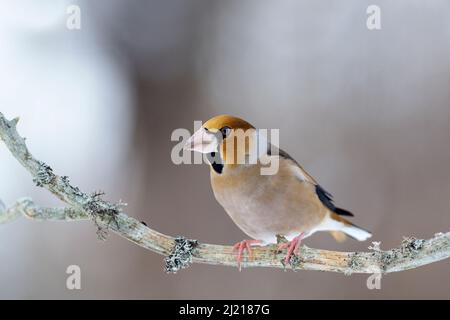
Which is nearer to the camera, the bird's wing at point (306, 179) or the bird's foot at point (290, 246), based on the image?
the bird's foot at point (290, 246)

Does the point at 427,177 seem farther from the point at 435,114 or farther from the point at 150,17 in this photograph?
the point at 150,17

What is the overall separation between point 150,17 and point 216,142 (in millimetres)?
2511

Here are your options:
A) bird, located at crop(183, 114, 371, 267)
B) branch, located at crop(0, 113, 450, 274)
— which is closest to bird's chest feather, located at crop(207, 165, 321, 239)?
bird, located at crop(183, 114, 371, 267)

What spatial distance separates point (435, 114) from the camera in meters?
3.47

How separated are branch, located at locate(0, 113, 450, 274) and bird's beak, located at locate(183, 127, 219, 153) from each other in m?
0.25

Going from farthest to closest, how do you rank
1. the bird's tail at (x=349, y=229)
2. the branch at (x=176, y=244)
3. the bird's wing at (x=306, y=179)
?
1. the bird's tail at (x=349, y=229)
2. the bird's wing at (x=306, y=179)
3. the branch at (x=176, y=244)

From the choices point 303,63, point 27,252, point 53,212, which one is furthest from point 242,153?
point 27,252

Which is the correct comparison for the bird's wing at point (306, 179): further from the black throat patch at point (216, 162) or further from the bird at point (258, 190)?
the black throat patch at point (216, 162)

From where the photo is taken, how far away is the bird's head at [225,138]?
1496mm

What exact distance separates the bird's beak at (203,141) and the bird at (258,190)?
0.01 meters

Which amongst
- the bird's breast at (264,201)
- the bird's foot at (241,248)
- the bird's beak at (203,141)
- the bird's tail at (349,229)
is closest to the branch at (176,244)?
the bird's foot at (241,248)

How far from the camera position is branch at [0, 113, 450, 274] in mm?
1349

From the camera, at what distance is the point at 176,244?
1504mm

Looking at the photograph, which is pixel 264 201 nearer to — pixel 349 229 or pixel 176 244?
pixel 176 244
